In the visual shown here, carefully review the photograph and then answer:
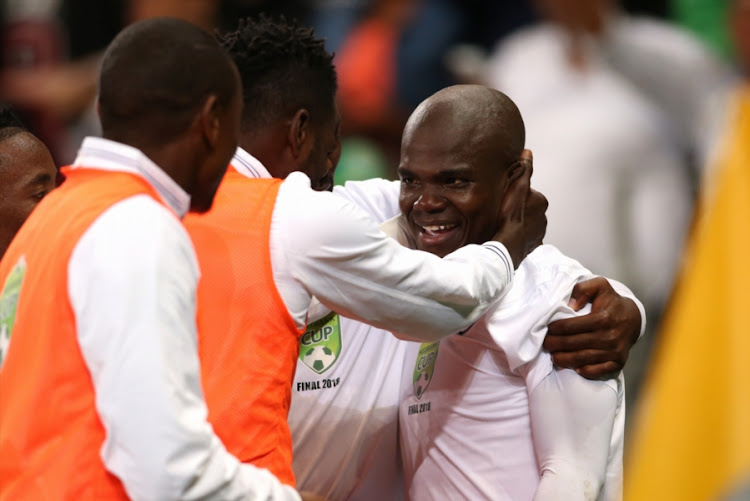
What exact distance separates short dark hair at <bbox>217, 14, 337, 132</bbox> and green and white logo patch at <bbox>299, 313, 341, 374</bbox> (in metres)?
0.56

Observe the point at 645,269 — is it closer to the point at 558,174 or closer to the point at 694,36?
the point at 558,174

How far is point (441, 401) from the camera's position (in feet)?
9.82

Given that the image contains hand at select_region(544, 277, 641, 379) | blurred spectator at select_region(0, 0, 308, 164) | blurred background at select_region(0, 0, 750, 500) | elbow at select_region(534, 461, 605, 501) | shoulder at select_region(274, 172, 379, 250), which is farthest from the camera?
blurred spectator at select_region(0, 0, 308, 164)

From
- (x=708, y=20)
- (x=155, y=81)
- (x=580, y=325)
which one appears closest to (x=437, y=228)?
→ (x=580, y=325)

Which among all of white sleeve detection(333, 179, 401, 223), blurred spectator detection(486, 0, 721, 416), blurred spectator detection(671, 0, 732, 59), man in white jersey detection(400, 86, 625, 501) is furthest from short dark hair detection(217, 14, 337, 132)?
blurred spectator detection(671, 0, 732, 59)

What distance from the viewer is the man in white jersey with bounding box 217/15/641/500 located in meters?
2.93

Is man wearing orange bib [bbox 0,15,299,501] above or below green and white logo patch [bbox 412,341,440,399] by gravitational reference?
above

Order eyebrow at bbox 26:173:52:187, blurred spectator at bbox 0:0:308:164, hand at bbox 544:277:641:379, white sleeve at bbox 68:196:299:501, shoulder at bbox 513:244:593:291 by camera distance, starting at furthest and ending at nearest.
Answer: blurred spectator at bbox 0:0:308:164
eyebrow at bbox 26:173:52:187
shoulder at bbox 513:244:593:291
hand at bbox 544:277:641:379
white sleeve at bbox 68:196:299:501

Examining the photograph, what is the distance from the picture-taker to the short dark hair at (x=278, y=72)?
2.95 meters

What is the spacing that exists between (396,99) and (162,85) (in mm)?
3712

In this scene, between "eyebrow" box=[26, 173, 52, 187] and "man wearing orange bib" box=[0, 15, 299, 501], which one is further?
"eyebrow" box=[26, 173, 52, 187]

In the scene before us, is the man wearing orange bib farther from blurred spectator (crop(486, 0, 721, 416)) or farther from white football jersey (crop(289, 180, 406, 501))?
blurred spectator (crop(486, 0, 721, 416))

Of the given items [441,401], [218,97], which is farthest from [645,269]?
[218,97]

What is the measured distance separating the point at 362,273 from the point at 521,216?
0.59 meters
